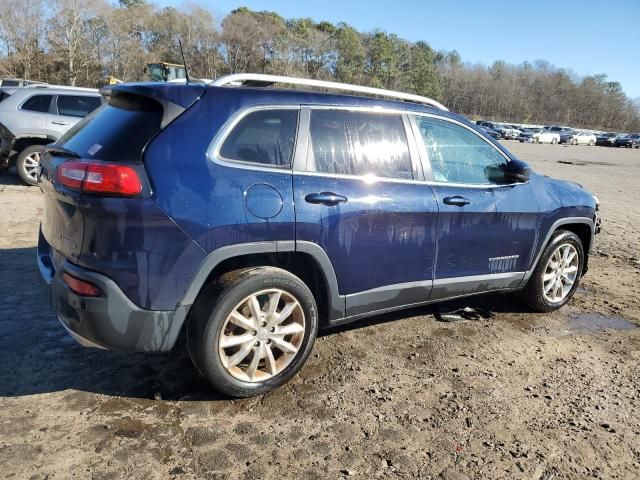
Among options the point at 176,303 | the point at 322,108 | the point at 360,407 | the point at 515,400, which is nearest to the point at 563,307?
the point at 515,400

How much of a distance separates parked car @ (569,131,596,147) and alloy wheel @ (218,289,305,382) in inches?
Result: 2370

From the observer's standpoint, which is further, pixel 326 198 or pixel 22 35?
pixel 22 35

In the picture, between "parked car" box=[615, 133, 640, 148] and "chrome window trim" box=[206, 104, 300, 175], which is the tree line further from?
"parked car" box=[615, 133, 640, 148]

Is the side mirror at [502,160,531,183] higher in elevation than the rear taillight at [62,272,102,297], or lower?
higher

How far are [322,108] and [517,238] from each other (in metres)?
2.07

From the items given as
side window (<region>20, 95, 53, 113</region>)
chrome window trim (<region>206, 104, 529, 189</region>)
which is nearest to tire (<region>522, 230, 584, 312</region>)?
chrome window trim (<region>206, 104, 529, 189</region>)

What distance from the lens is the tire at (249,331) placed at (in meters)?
2.74

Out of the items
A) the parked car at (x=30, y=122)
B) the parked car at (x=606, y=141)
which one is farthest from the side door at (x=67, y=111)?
the parked car at (x=606, y=141)

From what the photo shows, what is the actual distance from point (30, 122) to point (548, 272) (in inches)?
360

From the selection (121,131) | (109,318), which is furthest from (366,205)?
(109,318)

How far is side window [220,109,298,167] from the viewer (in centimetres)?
281

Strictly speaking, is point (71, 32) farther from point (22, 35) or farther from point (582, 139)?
point (582, 139)

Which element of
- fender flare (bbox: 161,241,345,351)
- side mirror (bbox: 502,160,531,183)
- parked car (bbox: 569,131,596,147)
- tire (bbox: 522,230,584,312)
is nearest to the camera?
fender flare (bbox: 161,241,345,351)

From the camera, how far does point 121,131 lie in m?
2.70
